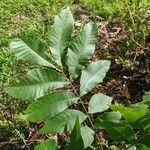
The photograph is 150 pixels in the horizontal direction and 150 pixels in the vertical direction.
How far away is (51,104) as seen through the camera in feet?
4.70

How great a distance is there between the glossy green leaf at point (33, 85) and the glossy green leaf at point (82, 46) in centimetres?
9

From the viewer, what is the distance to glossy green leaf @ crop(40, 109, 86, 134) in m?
1.39

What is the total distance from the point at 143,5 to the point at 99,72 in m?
1.58

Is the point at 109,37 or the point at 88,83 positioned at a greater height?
the point at 88,83

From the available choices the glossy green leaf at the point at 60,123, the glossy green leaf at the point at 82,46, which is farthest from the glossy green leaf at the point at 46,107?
the glossy green leaf at the point at 82,46

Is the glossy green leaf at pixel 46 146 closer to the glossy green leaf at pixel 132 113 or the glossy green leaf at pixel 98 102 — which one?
the glossy green leaf at pixel 132 113

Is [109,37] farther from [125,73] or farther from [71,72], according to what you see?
[71,72]

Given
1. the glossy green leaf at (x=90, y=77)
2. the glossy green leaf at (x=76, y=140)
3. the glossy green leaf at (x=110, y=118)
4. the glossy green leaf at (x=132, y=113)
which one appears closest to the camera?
the glossy green leaf at (x=132, y=113)

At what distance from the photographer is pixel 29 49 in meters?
1.42

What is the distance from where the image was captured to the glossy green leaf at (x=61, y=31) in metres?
1.40

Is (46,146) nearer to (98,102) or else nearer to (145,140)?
(145,140)

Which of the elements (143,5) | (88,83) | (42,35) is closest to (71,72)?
(88,83)

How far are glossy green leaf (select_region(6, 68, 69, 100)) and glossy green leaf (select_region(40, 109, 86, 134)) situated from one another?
0.10m

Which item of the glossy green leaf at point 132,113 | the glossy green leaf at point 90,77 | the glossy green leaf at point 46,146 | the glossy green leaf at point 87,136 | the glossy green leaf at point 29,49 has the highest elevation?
the glossy green leaf at point 132,113
